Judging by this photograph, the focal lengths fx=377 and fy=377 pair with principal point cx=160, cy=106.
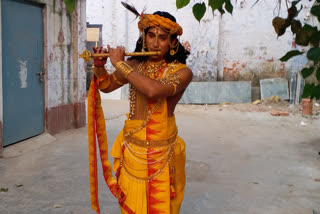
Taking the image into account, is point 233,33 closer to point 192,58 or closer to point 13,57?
point 192,58

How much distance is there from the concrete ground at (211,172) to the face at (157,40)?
200 centimetres

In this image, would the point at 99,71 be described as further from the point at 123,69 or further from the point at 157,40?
the point at 157,40

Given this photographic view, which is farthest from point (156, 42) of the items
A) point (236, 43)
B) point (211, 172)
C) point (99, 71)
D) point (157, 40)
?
point (236, 43)

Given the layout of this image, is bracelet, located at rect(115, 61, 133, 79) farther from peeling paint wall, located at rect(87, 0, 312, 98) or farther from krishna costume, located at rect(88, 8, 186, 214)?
peeling paint wall, located at rect(87, 0, 312, 98)

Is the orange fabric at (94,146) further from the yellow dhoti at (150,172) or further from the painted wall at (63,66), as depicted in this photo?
the painted wall at (63,66)

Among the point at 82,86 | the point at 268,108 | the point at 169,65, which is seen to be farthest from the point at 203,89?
the point at 169,65

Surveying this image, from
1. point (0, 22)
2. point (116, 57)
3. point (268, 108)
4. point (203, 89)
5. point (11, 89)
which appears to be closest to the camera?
point (116, 57)

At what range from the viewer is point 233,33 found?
12500 mm

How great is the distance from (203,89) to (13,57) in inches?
291

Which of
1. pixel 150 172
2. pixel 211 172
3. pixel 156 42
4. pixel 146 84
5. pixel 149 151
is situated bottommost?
pixel 211 172

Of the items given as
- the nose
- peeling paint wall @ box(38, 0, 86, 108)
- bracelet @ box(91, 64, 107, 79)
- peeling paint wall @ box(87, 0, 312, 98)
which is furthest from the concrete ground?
peeling paint wall @ box(87, 0, 312, 98)

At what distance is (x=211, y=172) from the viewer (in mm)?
5035

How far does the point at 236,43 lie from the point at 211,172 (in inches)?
324

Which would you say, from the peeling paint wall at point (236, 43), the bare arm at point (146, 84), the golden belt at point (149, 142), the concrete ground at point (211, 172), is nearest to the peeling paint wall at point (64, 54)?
the concrete ground at point (211, 172)
